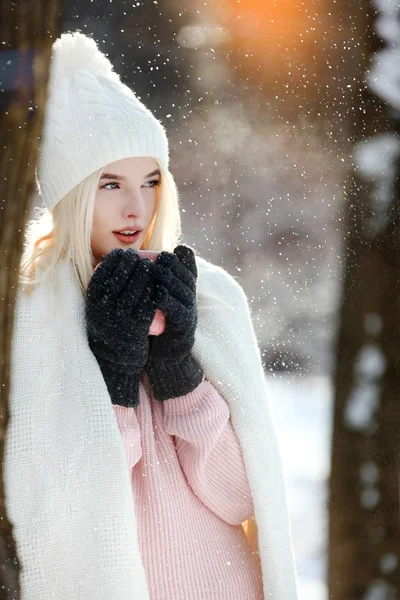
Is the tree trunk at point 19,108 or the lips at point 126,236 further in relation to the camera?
the lips at point 126,236

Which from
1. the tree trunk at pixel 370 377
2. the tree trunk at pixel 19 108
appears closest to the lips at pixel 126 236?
the tree trunk at pixel 19 108

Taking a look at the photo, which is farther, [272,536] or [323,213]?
[323,213]

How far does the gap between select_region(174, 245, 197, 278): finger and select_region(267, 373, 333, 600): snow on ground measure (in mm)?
733

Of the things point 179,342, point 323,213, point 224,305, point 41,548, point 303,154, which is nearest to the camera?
point 41,548

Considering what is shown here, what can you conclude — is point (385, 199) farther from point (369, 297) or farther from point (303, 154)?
point (303, 154)

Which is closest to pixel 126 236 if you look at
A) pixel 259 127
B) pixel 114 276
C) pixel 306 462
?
pixel 114 276

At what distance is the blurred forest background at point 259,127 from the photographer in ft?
5.76

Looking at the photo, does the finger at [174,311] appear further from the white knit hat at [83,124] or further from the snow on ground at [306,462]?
the snow on ground at [306,462]

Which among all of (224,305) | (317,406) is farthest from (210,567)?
(317,406)

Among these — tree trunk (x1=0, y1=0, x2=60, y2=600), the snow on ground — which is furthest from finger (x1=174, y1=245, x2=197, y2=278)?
the snow on ground

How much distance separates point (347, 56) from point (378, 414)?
74cm

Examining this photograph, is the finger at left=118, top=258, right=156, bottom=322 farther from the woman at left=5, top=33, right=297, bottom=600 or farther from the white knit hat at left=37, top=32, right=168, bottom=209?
the white knit hat at left=37, top=32, right=168, bottom=209

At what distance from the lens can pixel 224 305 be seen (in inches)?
51.1

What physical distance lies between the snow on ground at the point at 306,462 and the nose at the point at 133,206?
29.9 inches
